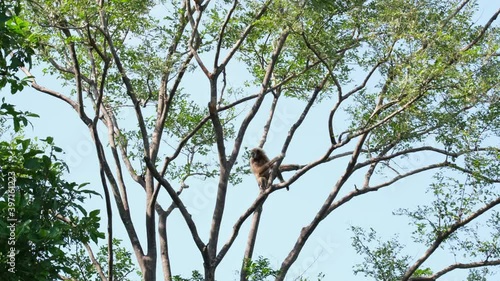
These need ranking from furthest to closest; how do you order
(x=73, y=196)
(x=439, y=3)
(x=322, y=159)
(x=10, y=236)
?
(x=439, y=3)
(x=322, y=159)
(x=73, y=196)
(x=10, y=236)

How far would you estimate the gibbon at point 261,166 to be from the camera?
12.6 m

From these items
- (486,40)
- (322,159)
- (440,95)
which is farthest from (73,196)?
(486,40)

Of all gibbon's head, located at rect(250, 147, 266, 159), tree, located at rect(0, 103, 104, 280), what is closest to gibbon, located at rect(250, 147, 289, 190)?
gibbon's head, located at rect(250, 147, 266, 159)

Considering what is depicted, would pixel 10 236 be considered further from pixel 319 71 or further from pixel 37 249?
pixel 319 71

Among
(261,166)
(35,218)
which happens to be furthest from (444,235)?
(35,218)

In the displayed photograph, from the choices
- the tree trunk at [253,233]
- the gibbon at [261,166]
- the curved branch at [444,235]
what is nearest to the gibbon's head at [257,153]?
the gibbon at [261,166]

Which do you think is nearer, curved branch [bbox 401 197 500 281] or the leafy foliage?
the leafy foliage

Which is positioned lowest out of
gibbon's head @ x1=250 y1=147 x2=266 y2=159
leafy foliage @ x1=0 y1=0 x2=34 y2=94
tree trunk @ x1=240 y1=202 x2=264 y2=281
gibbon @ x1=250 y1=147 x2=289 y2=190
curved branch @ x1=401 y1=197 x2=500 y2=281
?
leafy foliage @ x1=0 y1=0 x2=34 y2=94

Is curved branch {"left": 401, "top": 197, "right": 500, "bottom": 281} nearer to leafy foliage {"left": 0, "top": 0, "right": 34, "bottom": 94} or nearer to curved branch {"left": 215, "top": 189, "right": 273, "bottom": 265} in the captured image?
curved branch {"left": 215, "top": 189, "right": 273, "bottom": 265}

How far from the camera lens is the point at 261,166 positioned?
1304 cm

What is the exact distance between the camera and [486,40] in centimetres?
A: 1256

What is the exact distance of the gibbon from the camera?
1262cm

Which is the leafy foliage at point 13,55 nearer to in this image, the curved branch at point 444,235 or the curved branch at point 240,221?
the curved branch at point 240,221

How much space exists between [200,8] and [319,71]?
7.54 ft
